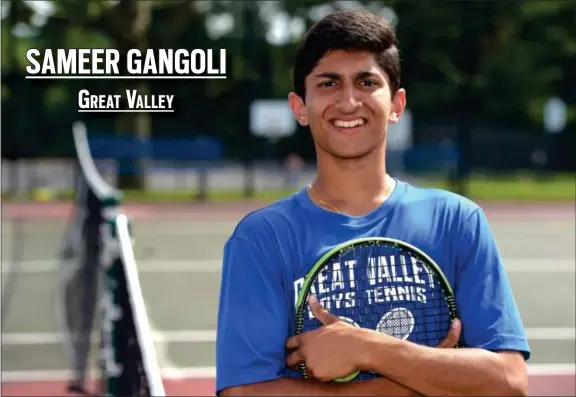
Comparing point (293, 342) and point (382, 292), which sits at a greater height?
A: point (382, 292)

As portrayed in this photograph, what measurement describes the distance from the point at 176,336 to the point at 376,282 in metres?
6.38

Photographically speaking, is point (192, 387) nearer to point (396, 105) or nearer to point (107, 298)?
point (107, 298)

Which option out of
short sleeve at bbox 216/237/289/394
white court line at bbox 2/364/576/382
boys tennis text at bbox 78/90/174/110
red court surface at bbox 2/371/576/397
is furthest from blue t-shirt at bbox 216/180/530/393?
white court line at bbox 2/364/576/382

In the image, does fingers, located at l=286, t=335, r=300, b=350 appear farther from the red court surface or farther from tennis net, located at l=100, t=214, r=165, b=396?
the red court surface

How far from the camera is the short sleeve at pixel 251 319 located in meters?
2.32

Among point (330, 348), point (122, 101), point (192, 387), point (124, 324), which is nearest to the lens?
point (330, 348)

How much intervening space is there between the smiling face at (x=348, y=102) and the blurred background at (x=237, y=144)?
1.62 m

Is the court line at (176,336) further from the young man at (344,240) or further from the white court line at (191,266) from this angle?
the young man at (344,240)

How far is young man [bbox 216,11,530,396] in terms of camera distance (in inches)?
90.0

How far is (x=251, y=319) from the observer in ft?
7.65

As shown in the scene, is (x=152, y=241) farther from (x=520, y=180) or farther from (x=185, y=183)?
(x=520, y=180)

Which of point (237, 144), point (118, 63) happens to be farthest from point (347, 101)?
Result: point (237, 144)

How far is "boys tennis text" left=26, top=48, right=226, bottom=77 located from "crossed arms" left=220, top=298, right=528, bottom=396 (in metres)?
1.91

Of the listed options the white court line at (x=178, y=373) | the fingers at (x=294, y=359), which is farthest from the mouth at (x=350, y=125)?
the white court line at (x=178, y=373)
